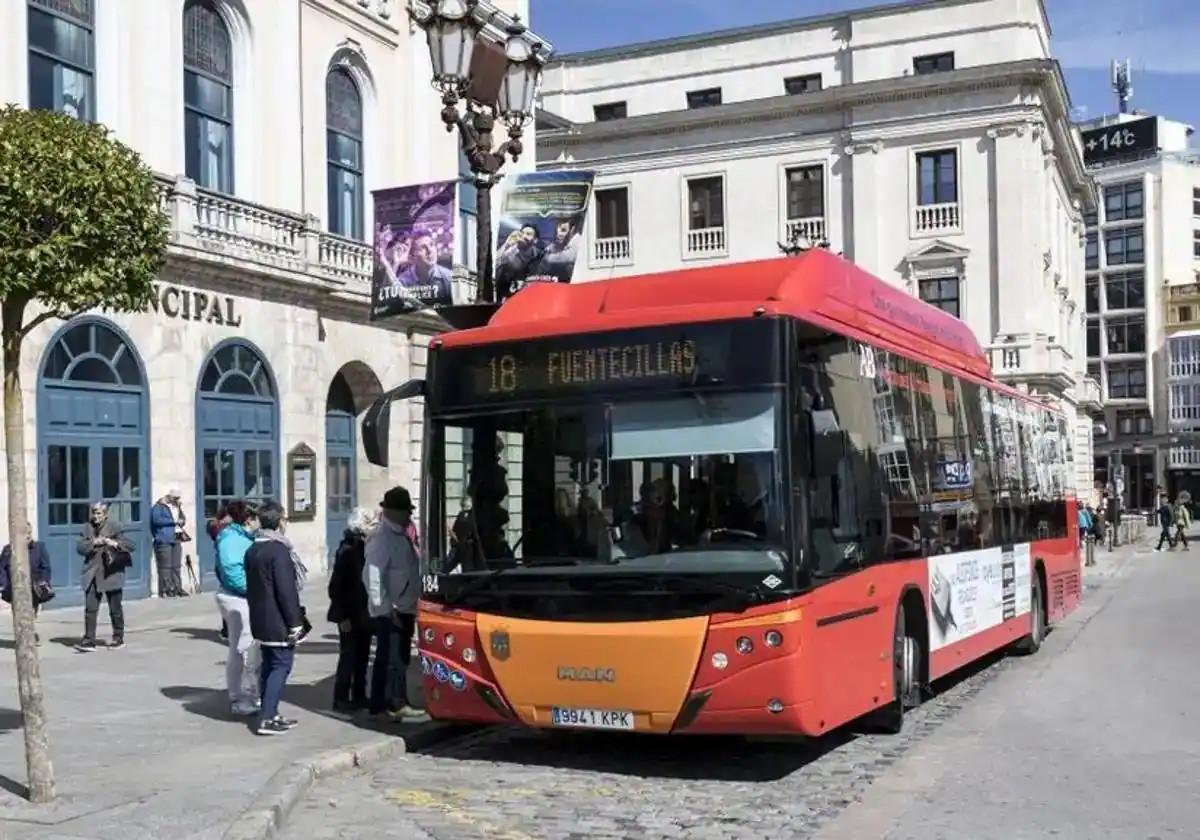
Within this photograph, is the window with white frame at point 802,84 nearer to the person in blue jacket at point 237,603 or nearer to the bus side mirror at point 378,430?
the person in blue jacket at point 237,603

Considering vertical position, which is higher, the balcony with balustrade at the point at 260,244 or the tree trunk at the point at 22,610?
the balcony with balustrade at the point at 260,244

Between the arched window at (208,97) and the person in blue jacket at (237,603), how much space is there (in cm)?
1419

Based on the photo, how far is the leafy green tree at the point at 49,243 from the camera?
7199 millimetres

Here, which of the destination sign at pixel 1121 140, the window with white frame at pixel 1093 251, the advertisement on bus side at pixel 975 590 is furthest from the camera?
the window with white frame at pixel 1093 251

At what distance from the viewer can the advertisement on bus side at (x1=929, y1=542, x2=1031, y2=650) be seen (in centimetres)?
1112

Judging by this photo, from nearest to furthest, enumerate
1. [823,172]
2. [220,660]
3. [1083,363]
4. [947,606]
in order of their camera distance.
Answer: [947,606] < [220,660] < [823,172] < [1083,363]

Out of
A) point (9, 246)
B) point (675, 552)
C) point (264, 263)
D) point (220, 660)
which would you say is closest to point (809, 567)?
point (675, 552)

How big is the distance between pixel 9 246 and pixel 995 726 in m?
7.57

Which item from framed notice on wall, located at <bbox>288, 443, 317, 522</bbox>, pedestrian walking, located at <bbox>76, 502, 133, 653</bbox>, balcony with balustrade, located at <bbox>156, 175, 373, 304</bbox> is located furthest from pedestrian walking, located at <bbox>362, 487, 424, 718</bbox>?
framed notice on wall, located at <bbox>288, 443, 317, 522</bbox>

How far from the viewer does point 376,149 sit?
28.5 m

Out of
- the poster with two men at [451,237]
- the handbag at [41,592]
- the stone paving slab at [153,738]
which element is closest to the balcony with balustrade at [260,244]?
the poster with two men at [451,237]

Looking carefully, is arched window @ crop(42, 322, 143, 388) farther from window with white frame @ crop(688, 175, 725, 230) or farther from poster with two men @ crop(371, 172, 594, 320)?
window with white frame @ crop(688, 175, 725, 230)

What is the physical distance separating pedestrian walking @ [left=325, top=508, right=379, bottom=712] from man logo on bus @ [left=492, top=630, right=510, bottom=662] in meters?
2.21

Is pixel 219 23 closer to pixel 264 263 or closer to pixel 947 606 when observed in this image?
pixel 264 263
